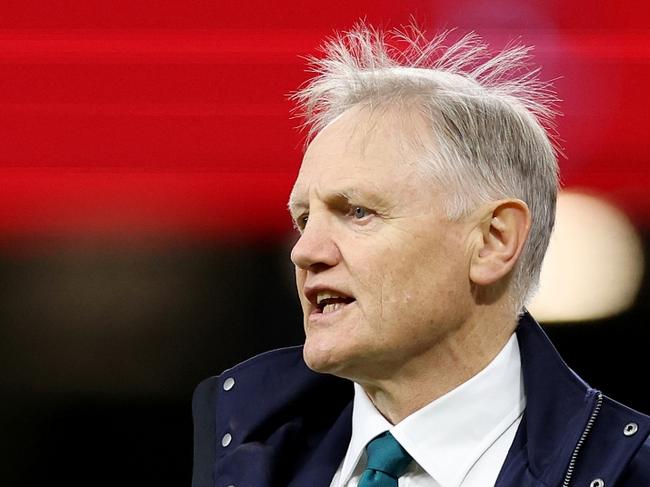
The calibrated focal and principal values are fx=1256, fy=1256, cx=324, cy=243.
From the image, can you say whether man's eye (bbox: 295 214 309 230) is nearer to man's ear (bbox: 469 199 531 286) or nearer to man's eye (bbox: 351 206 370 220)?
man's eye (bbox: 351 206 370 220)

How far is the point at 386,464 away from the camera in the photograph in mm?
2285

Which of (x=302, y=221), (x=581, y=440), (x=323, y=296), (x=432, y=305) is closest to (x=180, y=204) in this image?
(x=302, y=221)

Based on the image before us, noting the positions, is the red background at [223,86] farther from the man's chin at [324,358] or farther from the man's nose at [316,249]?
the man's chin at [324,358]

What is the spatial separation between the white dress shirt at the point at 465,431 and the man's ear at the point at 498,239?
6.7 inches

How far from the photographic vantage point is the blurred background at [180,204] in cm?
295

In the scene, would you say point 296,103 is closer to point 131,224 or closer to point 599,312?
point 131,224

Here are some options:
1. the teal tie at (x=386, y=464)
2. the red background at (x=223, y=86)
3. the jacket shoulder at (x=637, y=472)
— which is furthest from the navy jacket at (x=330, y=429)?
the red background at (x=223, y=86)

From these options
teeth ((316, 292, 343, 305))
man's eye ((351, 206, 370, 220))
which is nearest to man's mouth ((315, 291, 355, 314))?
teeth ((316, 292, 343, 305))

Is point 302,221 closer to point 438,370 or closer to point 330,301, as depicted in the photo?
point 330,301

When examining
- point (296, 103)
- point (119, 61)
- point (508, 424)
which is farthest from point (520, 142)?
point (119, 61)

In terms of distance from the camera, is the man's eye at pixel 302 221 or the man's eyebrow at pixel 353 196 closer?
the man's eyebrow at pixel 353 196

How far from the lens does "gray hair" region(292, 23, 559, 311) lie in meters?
2.31

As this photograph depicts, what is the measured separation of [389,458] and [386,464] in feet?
0.04

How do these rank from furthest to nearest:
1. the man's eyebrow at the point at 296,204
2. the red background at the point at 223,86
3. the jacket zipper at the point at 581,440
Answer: the red background at the point at 223,86
the man's eyebrow at the point at 296,204
the jacket zipper at the point at 581,440
